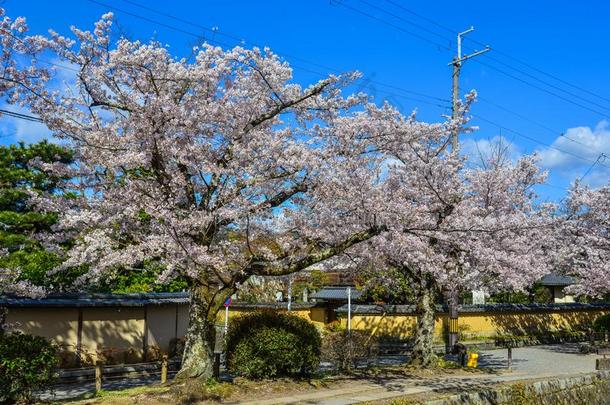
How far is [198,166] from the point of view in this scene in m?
12.5

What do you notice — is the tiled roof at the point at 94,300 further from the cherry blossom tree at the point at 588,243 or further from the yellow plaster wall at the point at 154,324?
the cherry blossom tree at the point at 588,243

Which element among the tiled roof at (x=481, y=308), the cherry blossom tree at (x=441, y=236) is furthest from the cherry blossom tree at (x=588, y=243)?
the cherry blossom tree at (x=441, y=236)

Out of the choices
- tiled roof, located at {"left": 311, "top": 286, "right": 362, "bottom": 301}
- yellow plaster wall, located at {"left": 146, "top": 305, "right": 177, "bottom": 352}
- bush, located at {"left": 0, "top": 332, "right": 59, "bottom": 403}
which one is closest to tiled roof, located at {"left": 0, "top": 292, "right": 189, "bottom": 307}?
yellow plaster wall, located at {"left": 146, "top": 305, "right": 177, "bottom": 352}

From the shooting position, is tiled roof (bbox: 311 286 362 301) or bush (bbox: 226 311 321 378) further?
tiled roof (bbox: 311 286 362 301)

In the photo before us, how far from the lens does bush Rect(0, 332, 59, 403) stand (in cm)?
1211

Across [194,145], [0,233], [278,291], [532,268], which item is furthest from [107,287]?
[532,268]

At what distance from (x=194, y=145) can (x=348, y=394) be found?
7454mm

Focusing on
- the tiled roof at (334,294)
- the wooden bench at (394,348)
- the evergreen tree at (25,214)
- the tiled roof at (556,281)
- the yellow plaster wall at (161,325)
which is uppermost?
the evergreen tree at (25,214)

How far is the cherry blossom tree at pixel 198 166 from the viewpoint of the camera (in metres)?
11.9

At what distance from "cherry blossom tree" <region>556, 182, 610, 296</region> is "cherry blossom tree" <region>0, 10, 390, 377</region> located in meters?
17.6

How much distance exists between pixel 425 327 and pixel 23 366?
1266cm

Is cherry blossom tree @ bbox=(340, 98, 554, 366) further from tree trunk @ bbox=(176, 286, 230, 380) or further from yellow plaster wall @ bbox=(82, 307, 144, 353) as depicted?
yellow plaster wall @ bbox=(82, 307, 144, 353)

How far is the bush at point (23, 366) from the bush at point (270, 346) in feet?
15.8

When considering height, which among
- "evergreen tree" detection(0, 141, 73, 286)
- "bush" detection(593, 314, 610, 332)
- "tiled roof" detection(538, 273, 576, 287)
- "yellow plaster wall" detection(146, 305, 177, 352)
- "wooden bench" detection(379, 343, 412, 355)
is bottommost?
"wooden bench" detection(379, 343, 412, 355)
